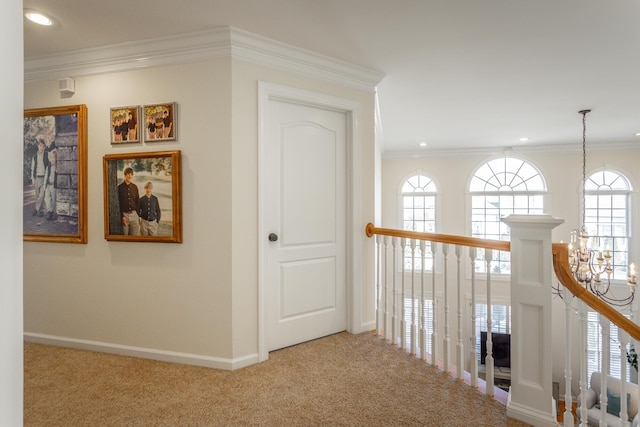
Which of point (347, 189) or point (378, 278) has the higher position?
point (347, 189)

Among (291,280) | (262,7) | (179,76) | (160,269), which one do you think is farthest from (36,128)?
(291,280)

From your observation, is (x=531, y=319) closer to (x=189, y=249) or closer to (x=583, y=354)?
(x=583, y=354)

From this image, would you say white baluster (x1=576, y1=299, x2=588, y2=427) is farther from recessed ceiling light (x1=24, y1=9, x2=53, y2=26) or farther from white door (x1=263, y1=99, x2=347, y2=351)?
recessed ceiling light (x1=24, y1=9, x2=53, y2=26)

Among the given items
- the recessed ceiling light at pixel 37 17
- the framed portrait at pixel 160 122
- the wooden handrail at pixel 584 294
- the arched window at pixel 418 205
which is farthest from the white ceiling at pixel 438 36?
the arched window at pixel 418 205

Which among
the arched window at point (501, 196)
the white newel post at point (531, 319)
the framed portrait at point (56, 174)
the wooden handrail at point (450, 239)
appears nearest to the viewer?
the white newel post at point (531, 319)

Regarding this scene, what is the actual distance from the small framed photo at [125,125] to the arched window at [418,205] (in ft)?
19.3

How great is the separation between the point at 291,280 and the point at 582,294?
1877mm

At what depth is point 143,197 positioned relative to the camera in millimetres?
2607

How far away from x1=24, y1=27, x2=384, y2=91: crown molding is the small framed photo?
31 cm

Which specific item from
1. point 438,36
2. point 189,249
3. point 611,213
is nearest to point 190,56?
point 189,249

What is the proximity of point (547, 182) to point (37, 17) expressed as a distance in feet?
25.2

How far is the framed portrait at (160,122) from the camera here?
256 cm

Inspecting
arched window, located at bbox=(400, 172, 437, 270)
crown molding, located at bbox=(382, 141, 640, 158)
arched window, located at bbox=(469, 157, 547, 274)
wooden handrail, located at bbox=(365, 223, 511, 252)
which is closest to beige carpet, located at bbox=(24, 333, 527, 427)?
wooden handrail, located at bbox=(365, 223, 511, 252)

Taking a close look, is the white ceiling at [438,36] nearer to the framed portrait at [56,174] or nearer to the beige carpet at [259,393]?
the framed portrait at [56,174]
